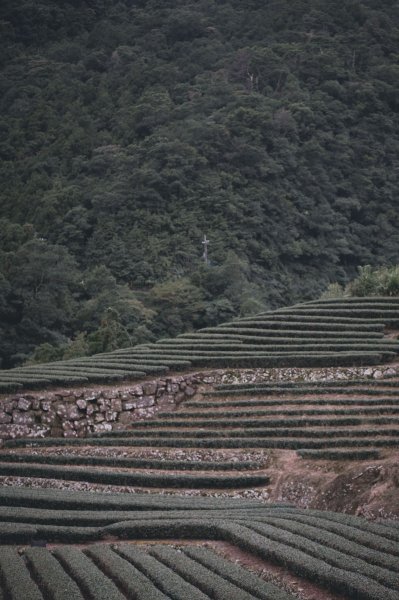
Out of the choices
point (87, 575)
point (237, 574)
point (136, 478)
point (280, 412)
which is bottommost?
point (136, 478)

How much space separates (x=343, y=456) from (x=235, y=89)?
228ft

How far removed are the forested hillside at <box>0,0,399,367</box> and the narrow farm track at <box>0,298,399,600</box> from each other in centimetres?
1666

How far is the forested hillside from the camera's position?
215ft

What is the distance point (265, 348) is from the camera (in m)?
38.8

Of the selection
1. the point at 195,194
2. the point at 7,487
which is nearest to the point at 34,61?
the point at 195,194

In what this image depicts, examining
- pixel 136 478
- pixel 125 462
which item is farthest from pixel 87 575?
pixel 125 462

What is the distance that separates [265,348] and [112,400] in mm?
7055

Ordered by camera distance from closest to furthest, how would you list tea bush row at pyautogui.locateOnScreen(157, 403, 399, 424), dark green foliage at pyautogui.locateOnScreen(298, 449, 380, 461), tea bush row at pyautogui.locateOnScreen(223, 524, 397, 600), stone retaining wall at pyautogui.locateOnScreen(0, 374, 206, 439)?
1. tea bush row at pyautogui.locateOnScreen(223, 524, 397, 600)
2. dark green foliage at pyautogui.locateOnScreen(298, 449, 380, 461)
3. tea bush row at pyautogui.locateOnScreen(157, 403, 399, 424)
4. stone retaining wall at pyautogui.locateOnScreen(0, 374, 206, 439)

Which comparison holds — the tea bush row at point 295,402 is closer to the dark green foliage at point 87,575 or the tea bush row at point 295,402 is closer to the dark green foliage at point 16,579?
the dark green foliage at point 87,575

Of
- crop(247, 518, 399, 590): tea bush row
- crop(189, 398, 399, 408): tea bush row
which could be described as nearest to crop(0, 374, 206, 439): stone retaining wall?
crop(189, 398, 399, 408): tea bush row

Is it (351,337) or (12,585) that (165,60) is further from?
(12,585)

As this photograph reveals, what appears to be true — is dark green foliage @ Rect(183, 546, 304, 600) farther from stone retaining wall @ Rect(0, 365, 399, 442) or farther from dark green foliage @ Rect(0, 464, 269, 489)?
stone retaining wall @ Rect(0, 365, 399, 442)

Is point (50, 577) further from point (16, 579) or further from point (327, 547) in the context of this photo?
point (327, 547)

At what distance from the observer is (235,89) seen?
92.4 meters
